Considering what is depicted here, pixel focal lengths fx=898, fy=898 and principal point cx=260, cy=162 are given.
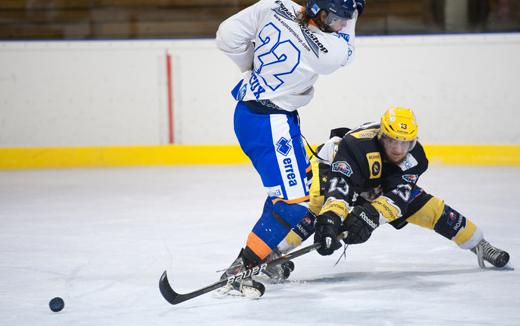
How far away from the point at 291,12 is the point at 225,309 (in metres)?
1.14

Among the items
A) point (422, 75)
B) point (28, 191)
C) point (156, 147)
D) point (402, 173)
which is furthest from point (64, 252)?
point (422, 75)

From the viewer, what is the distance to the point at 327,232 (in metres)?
3.39

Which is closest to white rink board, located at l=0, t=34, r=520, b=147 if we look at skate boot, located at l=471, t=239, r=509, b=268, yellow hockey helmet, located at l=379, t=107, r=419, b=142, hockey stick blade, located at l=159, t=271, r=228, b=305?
skate boot, located at l=471, t=239, r=509, b=268

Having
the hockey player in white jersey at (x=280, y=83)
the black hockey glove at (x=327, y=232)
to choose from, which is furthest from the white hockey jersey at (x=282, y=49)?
the black hockey glove at (x=327, y=232)

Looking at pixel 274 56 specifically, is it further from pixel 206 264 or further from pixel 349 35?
pixel 206 264

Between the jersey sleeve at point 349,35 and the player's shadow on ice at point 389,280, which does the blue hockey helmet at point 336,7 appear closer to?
the jersey sleeve at point 349,35

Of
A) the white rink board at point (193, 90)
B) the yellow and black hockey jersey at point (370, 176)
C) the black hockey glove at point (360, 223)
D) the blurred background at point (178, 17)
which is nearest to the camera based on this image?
the black hockey glove at point (360, 223)

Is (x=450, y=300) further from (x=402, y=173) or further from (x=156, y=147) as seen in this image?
(x=156, y=147)

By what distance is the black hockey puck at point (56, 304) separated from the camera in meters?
3.17

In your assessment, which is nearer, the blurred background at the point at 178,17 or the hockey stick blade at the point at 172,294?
the hockey stick blade at the point at 172,294

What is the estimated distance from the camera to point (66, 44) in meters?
8.12

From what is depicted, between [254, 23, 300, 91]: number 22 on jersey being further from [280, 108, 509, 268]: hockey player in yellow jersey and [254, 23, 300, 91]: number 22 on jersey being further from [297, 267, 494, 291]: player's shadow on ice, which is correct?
[297, 267, 494, 291]: player's shadow on ice

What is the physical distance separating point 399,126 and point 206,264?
1.14 metres

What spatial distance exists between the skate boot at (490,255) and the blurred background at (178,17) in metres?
4.50
